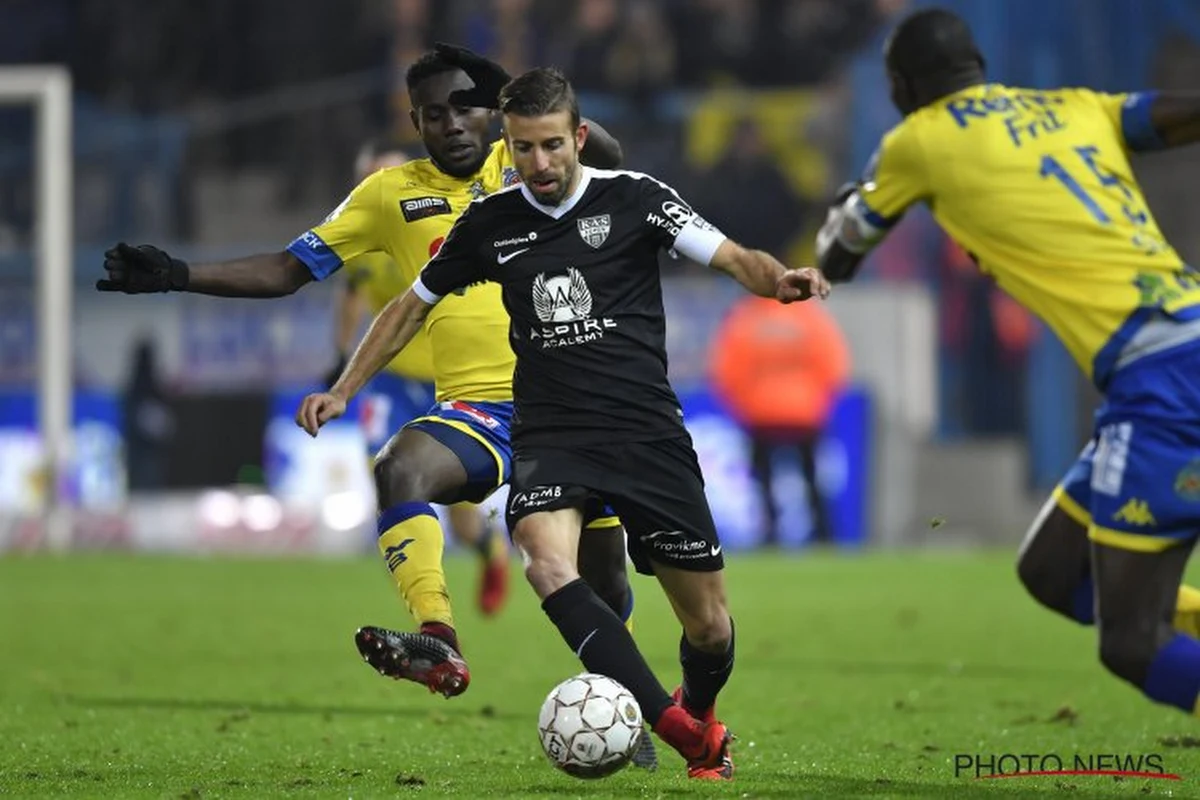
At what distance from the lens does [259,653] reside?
11625mm

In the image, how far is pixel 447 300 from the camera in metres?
7.80

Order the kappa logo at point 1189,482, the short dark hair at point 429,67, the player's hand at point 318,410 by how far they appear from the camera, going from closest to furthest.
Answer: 1. the kappa logo at point 1189,482
2. the player's hand at point 318,410
3. the short dark hair at point 429,67

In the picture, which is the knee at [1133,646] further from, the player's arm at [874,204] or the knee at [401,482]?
the knee at [401,482]

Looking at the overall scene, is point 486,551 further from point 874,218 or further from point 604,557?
point 874,218

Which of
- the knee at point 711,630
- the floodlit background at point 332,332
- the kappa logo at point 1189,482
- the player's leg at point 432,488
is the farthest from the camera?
the floodlit background at point 332,332

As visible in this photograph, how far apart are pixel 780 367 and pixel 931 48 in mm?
14491

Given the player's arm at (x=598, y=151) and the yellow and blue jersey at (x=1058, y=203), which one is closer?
the yellow and blue jersey at (x=1058, y=203)

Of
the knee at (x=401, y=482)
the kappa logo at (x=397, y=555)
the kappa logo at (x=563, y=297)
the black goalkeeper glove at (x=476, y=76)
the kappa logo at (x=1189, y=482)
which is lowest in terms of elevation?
the kappa logo at (x=397, y=555)

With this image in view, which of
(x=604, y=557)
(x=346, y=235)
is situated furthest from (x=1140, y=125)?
(x=346, y=235)

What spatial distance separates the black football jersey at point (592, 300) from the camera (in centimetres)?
633

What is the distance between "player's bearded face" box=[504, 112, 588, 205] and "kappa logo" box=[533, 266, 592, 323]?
0.24 metres

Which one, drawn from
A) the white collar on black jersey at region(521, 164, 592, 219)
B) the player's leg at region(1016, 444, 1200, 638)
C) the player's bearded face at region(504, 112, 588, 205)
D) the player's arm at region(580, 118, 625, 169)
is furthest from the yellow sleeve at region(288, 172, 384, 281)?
the player's leg at region(1016, 444, 1200, 638)

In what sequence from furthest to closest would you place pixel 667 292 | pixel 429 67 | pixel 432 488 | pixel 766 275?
1. pixel 667 292
2. pixel 429 67
3. pixel 432 488
4. pixel 766 275

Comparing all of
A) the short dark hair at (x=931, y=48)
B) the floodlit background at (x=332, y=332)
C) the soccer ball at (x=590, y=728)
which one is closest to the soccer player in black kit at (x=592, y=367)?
the soccer ball at (x=590, y=728)
